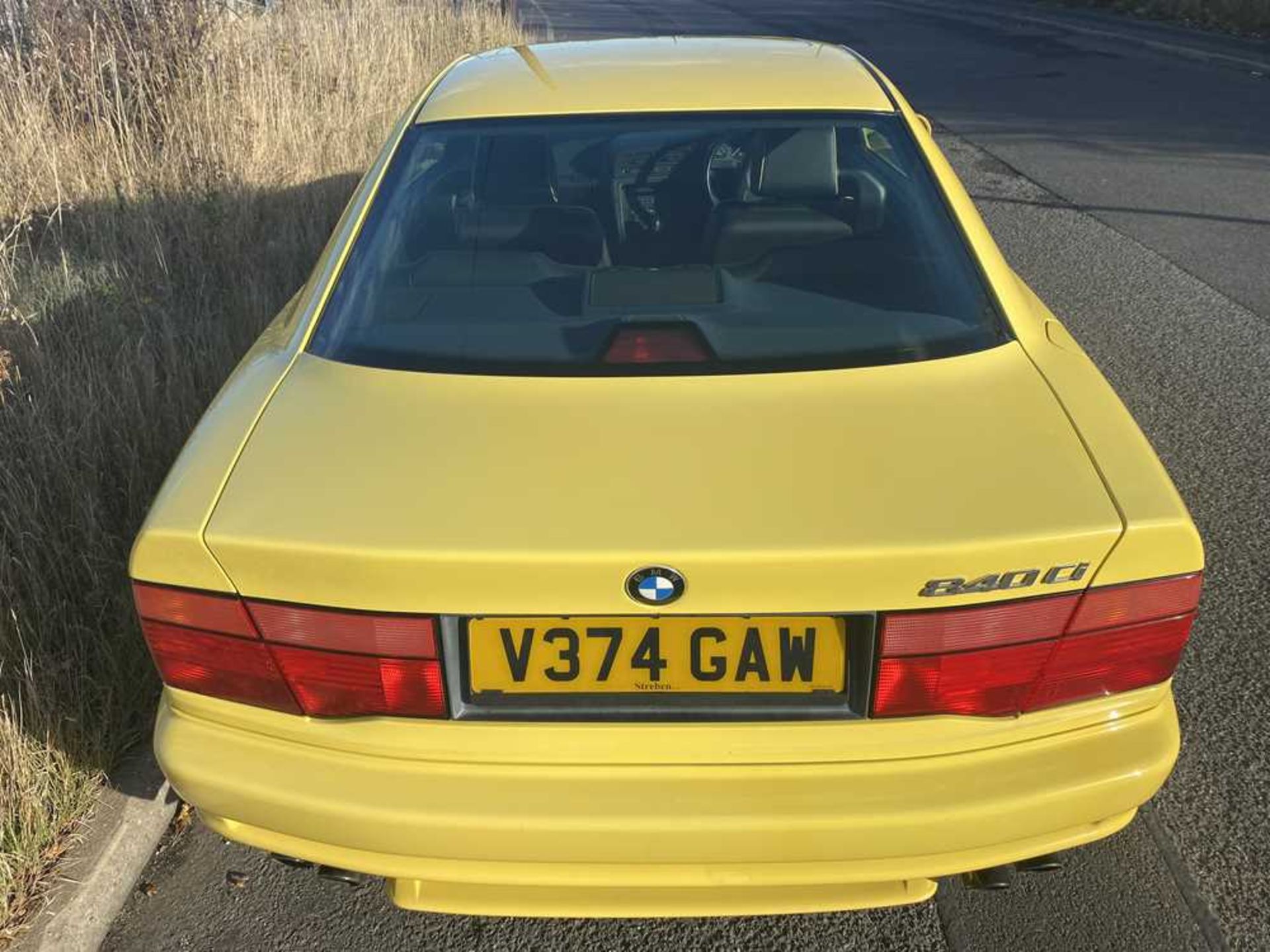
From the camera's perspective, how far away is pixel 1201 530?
368 cm

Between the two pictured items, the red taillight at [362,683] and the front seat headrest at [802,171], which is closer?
the red taillight at [362,683]

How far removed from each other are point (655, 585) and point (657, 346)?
658mm

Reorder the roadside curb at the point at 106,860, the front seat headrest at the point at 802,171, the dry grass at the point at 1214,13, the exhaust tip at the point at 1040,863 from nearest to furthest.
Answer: the exhaust tip at the point at 1040,863 < the roadside curb at the point at 106,860 < the front seat headrest at the point at 802,171 < the dry grass at the point at 1214,13

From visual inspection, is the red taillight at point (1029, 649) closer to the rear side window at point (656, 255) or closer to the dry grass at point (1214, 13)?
the rear side window at point (656, 255)

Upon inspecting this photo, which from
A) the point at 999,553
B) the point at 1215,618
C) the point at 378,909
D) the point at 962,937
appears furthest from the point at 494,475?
the point at 1215,618

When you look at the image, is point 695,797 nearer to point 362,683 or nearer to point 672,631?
point 672,631

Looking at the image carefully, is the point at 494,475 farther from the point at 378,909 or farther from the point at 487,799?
the point at 378,909

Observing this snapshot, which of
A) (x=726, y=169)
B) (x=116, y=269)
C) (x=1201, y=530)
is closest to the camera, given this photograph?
(x=726, y=169)

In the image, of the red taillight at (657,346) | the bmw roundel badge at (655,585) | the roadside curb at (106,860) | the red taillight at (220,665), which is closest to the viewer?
the bmw roundel badge at (655,585)

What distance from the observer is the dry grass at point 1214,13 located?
17.7 m

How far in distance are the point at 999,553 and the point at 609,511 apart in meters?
0.61

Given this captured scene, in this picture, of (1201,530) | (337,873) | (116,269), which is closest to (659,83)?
(337,873)

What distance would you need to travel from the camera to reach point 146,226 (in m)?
5.57

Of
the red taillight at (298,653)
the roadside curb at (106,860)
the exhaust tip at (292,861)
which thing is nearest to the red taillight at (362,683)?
the red taillight at (298,653)
